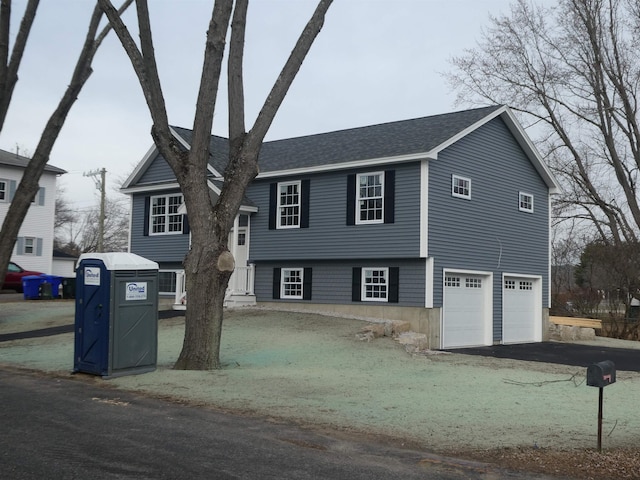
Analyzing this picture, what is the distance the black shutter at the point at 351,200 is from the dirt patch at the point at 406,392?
14.2ft

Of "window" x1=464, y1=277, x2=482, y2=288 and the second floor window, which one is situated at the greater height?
the second floor window

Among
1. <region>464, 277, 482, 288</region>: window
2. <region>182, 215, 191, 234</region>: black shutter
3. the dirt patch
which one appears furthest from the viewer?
<region>182, 215, 191, 234</region>: black shutter

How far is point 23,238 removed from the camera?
38.1m

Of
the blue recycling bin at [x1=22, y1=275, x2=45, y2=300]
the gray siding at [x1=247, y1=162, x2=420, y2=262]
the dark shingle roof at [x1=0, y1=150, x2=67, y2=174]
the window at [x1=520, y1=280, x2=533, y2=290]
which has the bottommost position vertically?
the blue recycling bin at [x1=22, y1=275, x2=45, y2=300]

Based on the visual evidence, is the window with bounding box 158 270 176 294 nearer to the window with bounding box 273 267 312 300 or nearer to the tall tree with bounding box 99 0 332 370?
the window with bounding box 273 267 312 300

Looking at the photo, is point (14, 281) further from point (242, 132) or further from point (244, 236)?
point (242, 132)

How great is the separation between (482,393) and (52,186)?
113ft

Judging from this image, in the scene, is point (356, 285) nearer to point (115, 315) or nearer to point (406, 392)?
point (406, 392)

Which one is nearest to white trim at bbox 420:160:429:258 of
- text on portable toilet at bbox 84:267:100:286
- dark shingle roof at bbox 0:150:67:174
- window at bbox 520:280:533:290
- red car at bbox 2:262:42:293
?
window at bbox 520:280:533:290

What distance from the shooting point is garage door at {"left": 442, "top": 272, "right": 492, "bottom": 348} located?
20.0 meters

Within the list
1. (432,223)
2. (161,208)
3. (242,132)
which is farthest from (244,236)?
(242,132)

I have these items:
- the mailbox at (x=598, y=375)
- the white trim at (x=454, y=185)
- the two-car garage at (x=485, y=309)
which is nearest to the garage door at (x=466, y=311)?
the two-car garage at (x=485, y=309)

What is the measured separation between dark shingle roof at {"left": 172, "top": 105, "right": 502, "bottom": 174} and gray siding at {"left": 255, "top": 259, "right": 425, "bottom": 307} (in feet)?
10.3

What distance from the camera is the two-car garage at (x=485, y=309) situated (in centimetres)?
2016
